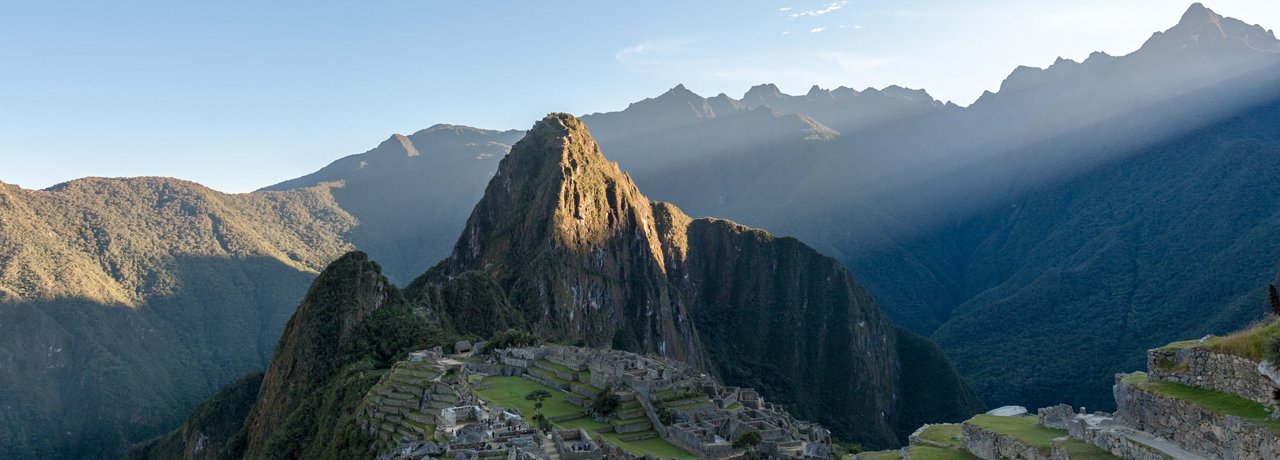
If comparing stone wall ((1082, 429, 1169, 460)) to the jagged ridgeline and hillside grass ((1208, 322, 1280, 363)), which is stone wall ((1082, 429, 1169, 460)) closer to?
hillside grass ((1208, 322, 1280, 363))

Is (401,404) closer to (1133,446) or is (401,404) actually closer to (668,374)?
(668,374)

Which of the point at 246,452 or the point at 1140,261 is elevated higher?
the point at 246,452

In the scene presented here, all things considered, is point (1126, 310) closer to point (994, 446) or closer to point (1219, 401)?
point (994, 446)

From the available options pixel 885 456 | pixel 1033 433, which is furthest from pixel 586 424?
pixel 1033 433

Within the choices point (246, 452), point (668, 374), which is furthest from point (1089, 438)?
point (246, 452)

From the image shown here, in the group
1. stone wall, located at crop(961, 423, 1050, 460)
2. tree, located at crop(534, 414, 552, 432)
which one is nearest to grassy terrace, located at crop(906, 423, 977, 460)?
stone wall, located at crop(961, 423, 1050, 460)

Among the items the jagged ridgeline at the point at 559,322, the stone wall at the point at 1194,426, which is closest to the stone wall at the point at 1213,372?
the stone wall at the point at 1194,426
